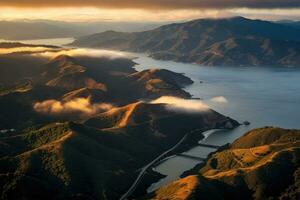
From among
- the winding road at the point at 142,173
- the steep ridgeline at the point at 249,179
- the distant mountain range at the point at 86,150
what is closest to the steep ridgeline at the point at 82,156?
the distant mountain range at the point at 86,150

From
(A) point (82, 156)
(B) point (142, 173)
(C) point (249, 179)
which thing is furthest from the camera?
(B) point (142, 173)

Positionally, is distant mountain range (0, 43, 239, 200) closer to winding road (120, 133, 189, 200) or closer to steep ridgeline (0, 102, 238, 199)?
steep ridgeline (0, 102, 238, 199)

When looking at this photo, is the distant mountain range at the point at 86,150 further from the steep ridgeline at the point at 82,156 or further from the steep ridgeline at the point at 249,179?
the steep ridgeline at the point at 249,179

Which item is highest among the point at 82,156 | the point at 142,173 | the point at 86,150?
the point at 82,156

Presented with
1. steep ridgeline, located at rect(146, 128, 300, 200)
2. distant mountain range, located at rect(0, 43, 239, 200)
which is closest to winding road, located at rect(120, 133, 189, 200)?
distant mountain range, located at rect(0, 43, 239, 200)

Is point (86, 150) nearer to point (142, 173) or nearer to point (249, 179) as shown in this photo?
point (142, 173)

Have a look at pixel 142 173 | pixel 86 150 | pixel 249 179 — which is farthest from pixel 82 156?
pixel 249 179
